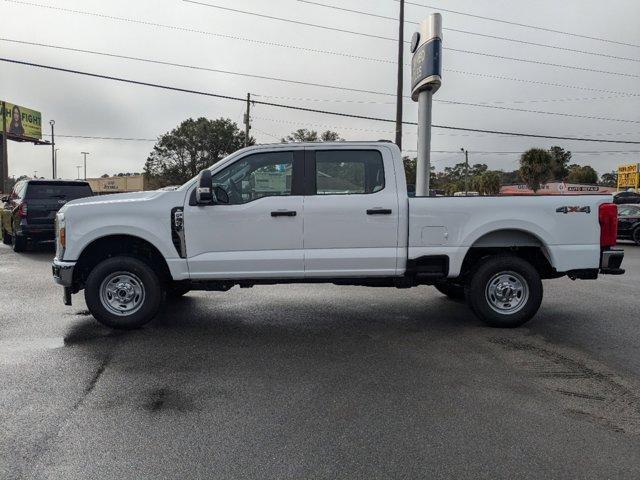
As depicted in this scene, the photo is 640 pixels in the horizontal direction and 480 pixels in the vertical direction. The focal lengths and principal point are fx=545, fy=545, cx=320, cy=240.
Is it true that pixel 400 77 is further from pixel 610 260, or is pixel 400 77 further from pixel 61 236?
pixel 61 236

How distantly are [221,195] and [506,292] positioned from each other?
353 cm

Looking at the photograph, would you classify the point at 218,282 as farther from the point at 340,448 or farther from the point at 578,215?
the point at 578,215

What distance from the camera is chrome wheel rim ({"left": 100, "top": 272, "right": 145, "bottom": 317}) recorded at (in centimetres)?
629

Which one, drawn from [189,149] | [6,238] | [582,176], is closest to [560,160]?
[582,176]

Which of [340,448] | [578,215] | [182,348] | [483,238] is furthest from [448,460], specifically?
[578,215]

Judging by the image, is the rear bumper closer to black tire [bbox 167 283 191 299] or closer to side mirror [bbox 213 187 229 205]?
side mirror [bbox 213 187 229 205]

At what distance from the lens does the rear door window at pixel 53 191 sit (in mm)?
13828

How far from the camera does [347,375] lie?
470cm

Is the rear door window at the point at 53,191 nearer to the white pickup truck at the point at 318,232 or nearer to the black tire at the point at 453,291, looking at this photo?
the white pickup truck at the point at 318,232

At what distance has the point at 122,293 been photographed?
6332 millimetres

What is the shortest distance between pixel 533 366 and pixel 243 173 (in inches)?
143

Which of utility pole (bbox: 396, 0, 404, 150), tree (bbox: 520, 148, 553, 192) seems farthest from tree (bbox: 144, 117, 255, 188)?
utility pole (bbox: 396, 0, 404, 150)

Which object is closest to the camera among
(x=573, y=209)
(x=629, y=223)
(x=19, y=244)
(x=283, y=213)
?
(x=283, y=213)

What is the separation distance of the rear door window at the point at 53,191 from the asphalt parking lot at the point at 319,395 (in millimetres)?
7333
